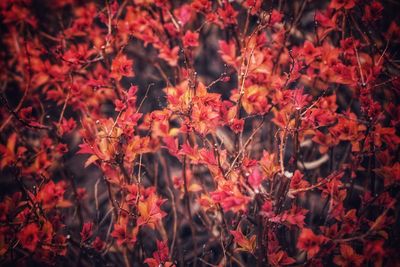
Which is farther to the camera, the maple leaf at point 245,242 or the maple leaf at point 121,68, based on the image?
the maple leaf at point 121,68

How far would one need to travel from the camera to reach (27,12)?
3102mm

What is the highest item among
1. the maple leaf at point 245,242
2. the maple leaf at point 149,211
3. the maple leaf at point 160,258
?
the maple leaf at point 149,211

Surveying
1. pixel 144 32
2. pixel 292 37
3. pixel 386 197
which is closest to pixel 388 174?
pixel 386 197

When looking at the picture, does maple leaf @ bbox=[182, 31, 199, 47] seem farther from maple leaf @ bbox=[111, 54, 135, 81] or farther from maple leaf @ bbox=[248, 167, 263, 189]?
maple leaf @ bbox=[248, 167, 263, 189]

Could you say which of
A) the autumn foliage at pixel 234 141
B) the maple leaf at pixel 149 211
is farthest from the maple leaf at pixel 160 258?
the maple leaf at pixel 149 211

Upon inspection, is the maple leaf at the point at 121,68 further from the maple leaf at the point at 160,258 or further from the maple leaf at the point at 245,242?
the maple leaf at the point at 245,242

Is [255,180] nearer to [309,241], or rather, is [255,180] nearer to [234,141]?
[309,241]

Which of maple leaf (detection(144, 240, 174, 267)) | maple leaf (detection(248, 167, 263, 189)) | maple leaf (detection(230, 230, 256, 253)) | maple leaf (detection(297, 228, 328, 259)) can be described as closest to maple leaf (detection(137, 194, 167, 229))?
maple leaf (detection(144, 240, 174, 267))

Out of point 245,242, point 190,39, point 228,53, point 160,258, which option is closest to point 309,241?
point 245,242

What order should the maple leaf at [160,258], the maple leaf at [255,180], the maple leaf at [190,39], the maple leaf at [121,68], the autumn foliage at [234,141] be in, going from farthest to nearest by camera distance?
the maple leaf at [190,39], the maple leaf at [121,68], the maple leaf at [160,258], the autumn foliage at [234,141], the maple leaf at [255,180]

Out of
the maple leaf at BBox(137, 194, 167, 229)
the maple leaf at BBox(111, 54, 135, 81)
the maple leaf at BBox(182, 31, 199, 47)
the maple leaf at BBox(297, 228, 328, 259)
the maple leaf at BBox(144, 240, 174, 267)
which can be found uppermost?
the maple leaf at BBox(182, 31, 199, 47)

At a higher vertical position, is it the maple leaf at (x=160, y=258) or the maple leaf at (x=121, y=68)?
the maple leaf at (x=121, y=68)

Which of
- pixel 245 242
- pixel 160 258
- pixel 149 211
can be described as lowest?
pixel 160 258

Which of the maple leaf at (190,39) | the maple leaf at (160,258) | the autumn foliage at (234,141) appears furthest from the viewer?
the maple leaf at (190,39)
